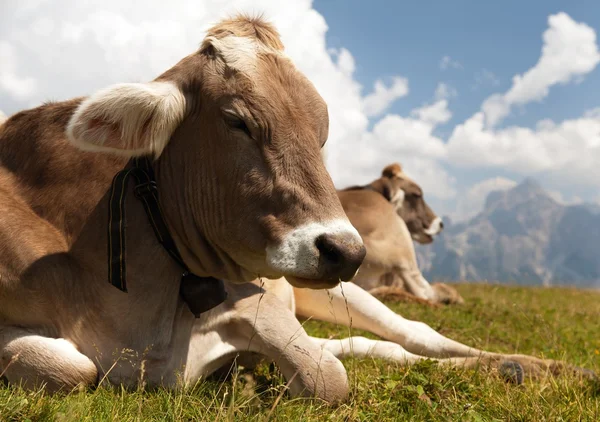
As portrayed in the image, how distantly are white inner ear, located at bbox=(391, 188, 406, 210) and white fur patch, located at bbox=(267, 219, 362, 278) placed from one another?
11.6 meters

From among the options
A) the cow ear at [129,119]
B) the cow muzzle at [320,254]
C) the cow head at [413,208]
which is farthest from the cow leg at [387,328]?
the cow head at [413,208]

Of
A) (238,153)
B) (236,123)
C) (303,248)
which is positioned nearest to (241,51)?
(236,123)

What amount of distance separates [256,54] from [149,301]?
165cm

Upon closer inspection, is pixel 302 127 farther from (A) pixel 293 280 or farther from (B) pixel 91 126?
(B) pixel 91 126

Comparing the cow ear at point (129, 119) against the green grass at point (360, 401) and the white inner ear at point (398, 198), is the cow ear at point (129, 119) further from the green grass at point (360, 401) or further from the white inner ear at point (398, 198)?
the white inner ear at point (398, 198)

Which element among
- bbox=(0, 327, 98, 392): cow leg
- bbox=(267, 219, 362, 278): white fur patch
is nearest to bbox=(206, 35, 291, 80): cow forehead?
bbox=(267, 219, 362, 278): white fur patch

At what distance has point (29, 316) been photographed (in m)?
3.33

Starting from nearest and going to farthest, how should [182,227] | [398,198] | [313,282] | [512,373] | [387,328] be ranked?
1. [313,282]
2. [182,227]
3. [512,373]
4. [387,328]
5. [398,198]

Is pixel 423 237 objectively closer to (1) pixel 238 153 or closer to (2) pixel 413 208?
(2) pixel 413 208

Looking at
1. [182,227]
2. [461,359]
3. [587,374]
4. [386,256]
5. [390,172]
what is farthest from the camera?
[390,172]

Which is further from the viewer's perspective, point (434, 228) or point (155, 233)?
point (434, 228)

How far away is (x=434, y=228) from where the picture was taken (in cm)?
1567

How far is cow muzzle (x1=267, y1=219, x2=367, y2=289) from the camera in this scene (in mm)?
2773

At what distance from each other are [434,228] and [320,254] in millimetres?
13366
